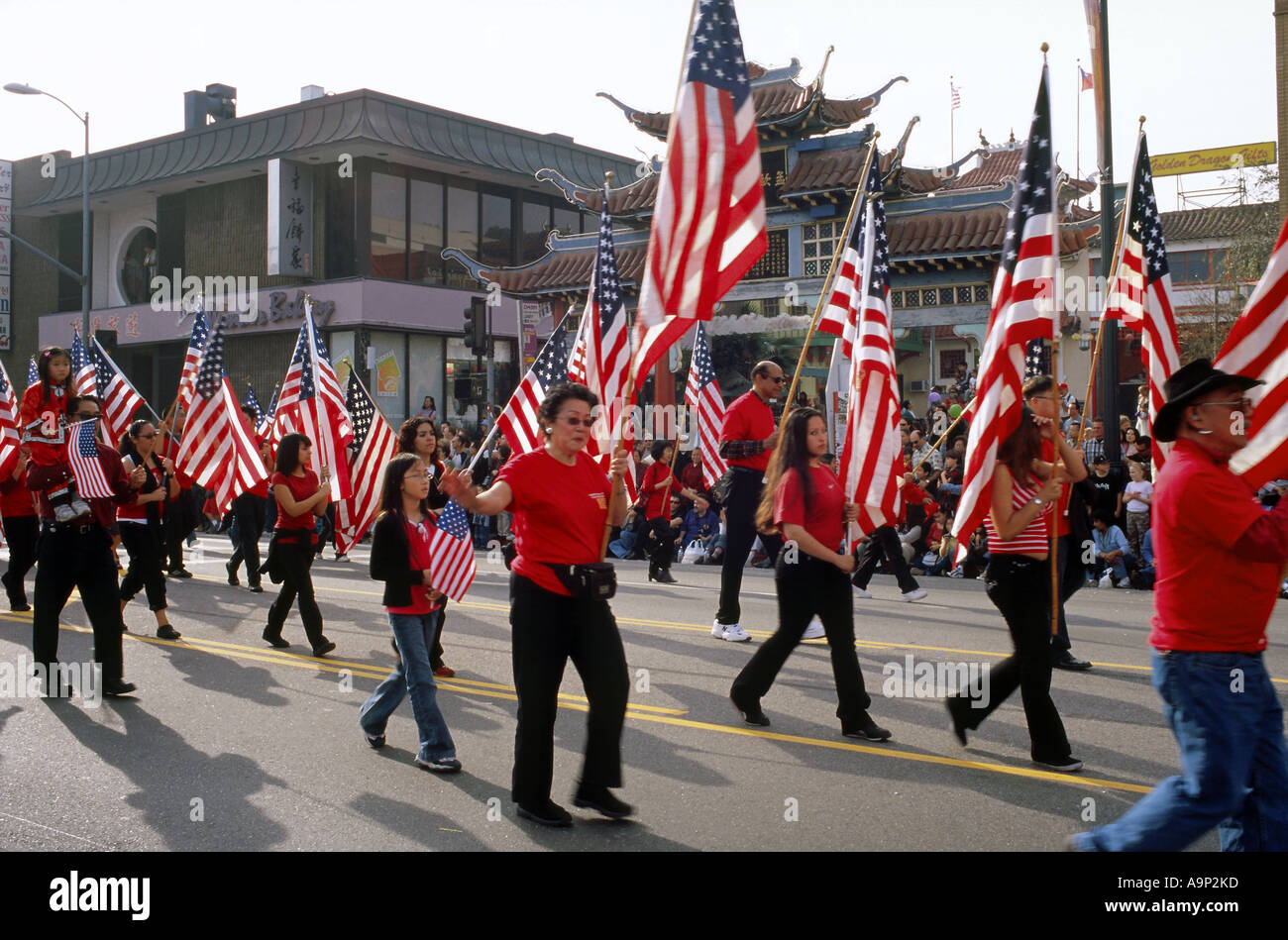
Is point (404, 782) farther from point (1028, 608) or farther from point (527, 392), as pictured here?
point (527, 392)

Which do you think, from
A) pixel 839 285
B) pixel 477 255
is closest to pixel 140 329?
pixel 477 255

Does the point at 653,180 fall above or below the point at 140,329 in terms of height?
above

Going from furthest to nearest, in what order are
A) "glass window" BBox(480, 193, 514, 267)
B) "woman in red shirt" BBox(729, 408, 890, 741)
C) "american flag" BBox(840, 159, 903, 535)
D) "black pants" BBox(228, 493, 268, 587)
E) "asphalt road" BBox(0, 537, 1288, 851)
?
"glass window" BBox(480, 193, 514, 267) < "black pants" BBox(228, 493, 268, 587) < "american flag" BBox(840, 159, 903, 535) < "woman in red shirt" BBox(729, 408, 890, 741) < "asphalt road" BBox(0, 537, 1288, 851)

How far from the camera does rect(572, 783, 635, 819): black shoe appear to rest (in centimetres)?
520

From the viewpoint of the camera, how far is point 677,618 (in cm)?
1118

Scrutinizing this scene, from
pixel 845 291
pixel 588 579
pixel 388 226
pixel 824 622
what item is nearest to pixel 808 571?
pixel 824 622

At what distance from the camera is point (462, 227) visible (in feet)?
124

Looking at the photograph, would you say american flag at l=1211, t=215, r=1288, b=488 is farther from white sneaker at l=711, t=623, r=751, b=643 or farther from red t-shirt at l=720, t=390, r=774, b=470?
white sneaker at l=711, t=623, r=751, b=643

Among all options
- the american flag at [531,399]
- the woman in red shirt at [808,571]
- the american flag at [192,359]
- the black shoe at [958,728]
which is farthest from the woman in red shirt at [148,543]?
the black shoe at [958,728]

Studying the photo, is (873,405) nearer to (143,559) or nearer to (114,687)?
(114,687)

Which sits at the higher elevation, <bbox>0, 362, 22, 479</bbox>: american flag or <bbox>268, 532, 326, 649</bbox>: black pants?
<bbox>0, 362, 22, 479</bbox>: american flag

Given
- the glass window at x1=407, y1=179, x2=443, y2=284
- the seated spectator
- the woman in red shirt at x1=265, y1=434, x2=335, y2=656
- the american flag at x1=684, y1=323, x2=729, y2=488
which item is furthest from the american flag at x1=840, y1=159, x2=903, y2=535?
the glass window at x1=407, y1=179, x2=443, y2=284

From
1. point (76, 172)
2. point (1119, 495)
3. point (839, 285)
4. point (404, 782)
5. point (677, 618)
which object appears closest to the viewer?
point (404, 782)
